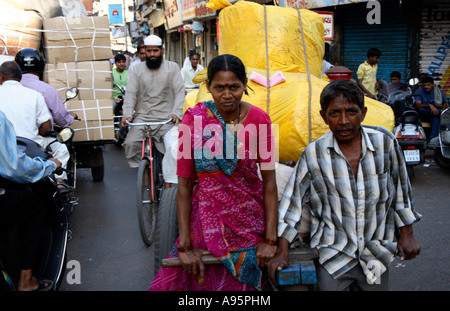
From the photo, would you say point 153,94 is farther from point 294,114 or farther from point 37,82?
point 294,114

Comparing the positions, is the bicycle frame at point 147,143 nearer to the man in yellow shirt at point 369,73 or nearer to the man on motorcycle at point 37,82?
the man on motorcycle at point 37,82

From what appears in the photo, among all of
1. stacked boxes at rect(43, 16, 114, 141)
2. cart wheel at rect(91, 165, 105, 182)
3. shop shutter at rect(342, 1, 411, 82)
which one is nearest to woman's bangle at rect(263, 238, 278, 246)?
stacked boxes at rect(43, 16, 114, 141)

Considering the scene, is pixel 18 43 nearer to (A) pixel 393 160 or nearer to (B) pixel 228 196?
(B) pixel 228 196

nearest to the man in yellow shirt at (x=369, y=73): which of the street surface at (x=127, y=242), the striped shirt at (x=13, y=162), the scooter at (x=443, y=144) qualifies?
the scooter at (x=443, y=144)

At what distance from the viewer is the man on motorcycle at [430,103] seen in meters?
8.32

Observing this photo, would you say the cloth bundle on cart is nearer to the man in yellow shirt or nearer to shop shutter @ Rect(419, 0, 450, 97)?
the man in yellow shirt

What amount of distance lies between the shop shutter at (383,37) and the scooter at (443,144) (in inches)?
185

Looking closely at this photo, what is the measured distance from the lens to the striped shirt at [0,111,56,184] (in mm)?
2826

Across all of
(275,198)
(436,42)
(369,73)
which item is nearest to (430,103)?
(369,73)

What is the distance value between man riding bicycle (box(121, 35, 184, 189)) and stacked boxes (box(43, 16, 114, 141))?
92cm

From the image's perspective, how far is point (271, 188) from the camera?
2.45m

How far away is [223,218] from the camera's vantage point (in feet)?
7.81

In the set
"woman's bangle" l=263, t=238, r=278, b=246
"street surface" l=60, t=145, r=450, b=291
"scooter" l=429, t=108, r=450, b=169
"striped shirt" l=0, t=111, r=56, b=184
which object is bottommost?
"street surface" l=60, t=145, r=450, b=291

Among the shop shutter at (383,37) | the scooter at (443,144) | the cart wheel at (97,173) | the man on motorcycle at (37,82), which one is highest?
the shop shutter at (383,37)
